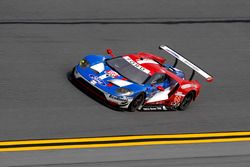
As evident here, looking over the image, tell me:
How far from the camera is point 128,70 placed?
15312mm

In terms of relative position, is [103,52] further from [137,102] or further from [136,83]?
[137,102]

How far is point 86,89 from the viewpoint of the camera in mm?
15125

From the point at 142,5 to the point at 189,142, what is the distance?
764cm

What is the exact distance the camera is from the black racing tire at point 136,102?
580 inches

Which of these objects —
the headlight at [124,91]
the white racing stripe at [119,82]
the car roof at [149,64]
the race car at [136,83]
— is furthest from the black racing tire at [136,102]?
the car roof at [149,64]

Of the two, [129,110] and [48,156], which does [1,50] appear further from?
[48,156]

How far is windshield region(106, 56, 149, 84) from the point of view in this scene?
596 inches

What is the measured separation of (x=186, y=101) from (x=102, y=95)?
2.31m

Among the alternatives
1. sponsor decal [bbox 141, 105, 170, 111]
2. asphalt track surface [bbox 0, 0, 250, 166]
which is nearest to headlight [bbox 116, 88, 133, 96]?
asphalt track surface [bbox 0, 0, 250, 166]

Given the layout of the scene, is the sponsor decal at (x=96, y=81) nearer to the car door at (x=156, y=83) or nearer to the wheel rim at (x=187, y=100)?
the car door at (x=156, y=83)

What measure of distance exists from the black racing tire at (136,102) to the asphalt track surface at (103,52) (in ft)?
0.51

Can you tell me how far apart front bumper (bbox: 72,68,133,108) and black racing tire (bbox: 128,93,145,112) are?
0.39 ft

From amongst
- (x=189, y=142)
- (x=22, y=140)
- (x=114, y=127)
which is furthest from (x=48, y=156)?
(x=189, y=142)

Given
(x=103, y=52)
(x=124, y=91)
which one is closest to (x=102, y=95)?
(x=124, y=91)
